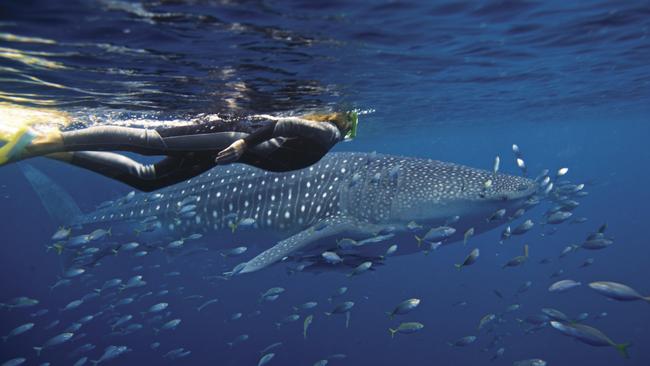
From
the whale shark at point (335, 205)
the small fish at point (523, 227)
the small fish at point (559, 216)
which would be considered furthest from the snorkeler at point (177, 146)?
the small fish at point (559, 216)

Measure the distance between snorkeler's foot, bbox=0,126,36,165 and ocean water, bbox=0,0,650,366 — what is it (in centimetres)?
172

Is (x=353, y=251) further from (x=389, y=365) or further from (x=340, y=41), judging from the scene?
(x=389, y=365)

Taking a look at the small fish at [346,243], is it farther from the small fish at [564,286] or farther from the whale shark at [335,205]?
the small fish at [564,286]

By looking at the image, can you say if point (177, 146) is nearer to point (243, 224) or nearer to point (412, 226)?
point (243, 224)

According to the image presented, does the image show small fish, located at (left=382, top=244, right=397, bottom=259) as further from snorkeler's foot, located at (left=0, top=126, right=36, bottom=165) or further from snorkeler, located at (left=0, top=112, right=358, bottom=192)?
snorkeler's foot, located at (left=0, top=126, right=36, bottom=165)

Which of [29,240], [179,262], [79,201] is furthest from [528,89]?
[29,240]

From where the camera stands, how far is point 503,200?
24.8ft

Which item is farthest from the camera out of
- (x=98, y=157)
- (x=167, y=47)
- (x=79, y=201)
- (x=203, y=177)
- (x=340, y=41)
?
(x=79, y=201)

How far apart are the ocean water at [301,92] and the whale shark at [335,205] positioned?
551 mm

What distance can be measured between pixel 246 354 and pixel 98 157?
15.8 meters

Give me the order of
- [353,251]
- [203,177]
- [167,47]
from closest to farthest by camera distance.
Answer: [167,47], [353,251], [203,177]

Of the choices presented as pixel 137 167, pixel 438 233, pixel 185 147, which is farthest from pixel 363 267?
pixel 137 167

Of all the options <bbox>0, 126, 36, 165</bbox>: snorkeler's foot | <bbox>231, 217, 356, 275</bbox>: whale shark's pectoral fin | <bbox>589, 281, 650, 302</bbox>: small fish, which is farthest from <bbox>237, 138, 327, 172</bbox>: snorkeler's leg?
<bbox>589, 281, 650, 302</bbox>: small fish

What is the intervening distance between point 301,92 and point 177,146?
5883 millimetres
